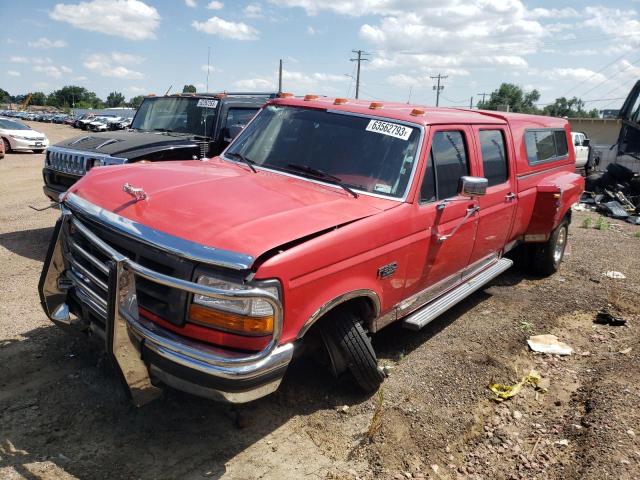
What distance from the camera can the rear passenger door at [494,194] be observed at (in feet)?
15.5

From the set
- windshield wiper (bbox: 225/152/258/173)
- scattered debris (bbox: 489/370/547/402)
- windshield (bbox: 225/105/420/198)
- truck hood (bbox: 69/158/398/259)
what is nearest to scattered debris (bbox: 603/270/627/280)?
scattered debris (bbox: 489/370/547/402)

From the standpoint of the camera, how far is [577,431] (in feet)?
11.5

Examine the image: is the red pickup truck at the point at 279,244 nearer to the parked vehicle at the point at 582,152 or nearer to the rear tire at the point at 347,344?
the rear tire at the point at 347,344

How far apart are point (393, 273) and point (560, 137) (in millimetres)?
4647

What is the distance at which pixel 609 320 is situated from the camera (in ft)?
17.7

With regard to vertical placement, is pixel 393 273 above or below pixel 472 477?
above

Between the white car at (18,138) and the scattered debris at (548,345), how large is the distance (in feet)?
67.5

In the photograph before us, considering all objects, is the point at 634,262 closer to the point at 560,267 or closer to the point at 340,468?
the point at 560,267

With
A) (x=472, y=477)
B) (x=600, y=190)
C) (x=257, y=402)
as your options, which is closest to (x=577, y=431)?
(x=472, y=477)

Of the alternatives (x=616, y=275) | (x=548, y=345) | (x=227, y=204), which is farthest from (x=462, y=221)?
(x=616, y=275)

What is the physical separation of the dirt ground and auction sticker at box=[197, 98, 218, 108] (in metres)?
3.89

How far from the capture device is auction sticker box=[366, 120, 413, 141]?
389 centimetres

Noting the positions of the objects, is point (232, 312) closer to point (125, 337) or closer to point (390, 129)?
point (125, 337)

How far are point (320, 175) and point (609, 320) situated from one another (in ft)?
12.2
